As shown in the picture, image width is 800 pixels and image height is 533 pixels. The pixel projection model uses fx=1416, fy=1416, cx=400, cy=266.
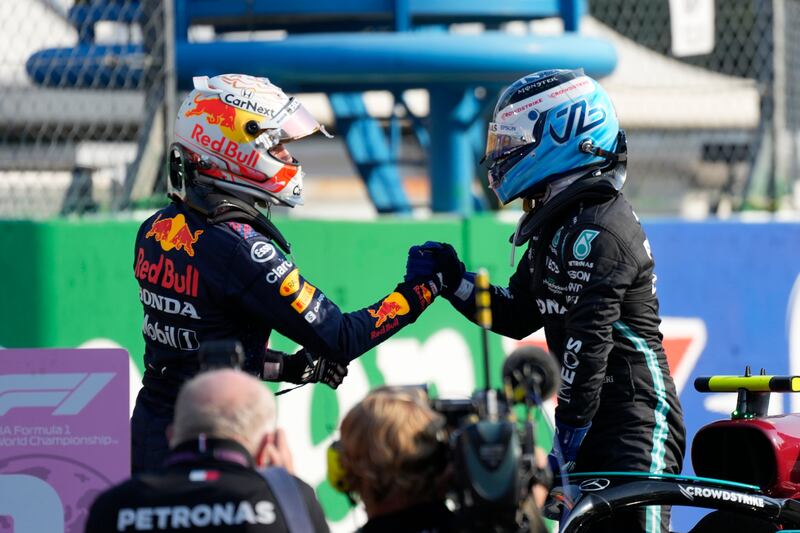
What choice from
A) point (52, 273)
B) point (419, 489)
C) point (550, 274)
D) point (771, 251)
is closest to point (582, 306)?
point (550, 274)

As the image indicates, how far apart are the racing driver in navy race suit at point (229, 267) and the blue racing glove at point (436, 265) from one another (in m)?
0.04

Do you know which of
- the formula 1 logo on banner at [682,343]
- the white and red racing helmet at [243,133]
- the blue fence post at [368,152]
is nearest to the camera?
the white and red racing helmet at [243,133]

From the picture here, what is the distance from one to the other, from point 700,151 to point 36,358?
9.25 meters

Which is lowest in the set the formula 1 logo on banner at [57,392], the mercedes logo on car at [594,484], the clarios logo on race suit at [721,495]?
the clarios logo on race suit at [721,495]

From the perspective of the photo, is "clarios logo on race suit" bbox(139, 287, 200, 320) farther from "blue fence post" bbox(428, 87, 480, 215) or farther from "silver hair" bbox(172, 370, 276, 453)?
"blue fence post" bbox(428, 87, 480, 215)

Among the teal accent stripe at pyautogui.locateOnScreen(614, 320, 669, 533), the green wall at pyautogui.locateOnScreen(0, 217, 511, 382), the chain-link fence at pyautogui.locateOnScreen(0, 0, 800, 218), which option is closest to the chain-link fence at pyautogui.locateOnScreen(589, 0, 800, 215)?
the chain-link fence at pyautogui.locateOnScreen(0, 0, 800, 218)

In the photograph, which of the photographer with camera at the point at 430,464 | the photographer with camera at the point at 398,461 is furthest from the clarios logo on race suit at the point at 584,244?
the photographer with camera at the point at 398,461

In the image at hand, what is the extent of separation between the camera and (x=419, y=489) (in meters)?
3.21

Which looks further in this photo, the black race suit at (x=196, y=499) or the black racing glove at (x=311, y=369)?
the black racing glove at (x=311, y=369)

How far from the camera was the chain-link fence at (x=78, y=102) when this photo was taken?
6441 millimetres

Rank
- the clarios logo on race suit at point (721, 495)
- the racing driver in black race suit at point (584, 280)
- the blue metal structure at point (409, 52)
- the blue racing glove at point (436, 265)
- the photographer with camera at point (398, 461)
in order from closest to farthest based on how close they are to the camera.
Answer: the photographer with camera at point (398, 461) → the clarios logo on race suit at point (721, 495) → the racing driver in black race suit at point (584, 280) → the blue racing glove at point (436, 265) → the blue metal structure at point (409, 52)

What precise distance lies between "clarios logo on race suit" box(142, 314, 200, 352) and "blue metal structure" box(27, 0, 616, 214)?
170 inches

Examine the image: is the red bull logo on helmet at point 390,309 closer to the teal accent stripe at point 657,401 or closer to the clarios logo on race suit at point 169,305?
the clarios logo on race suit at point 169,305

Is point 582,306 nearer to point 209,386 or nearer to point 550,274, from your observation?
point 550,274
